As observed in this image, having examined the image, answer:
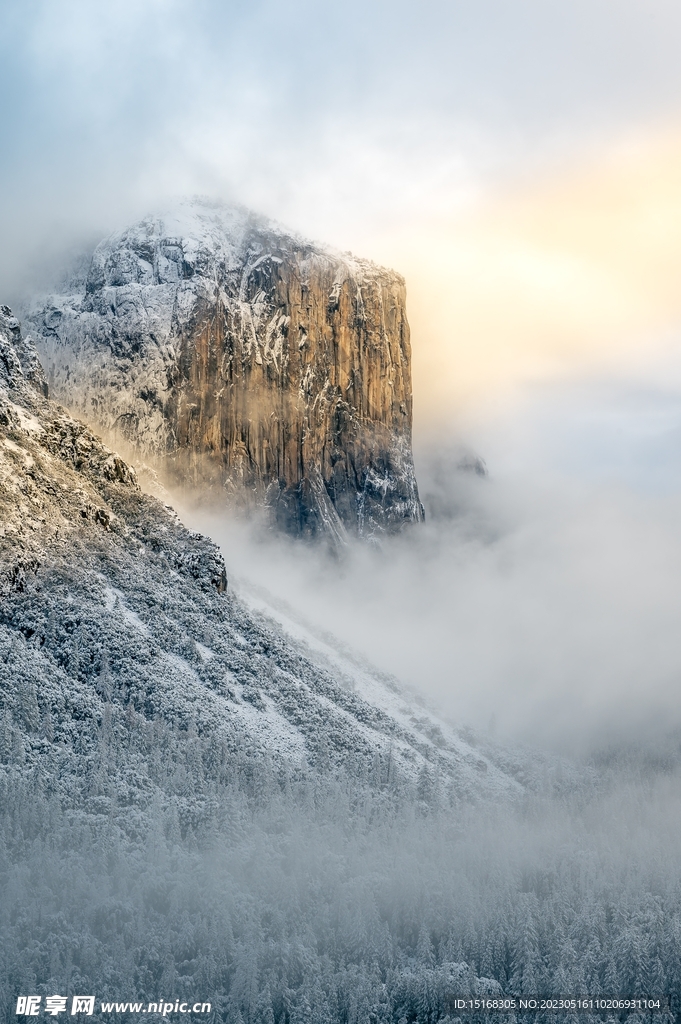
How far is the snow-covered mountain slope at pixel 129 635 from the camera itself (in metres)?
111

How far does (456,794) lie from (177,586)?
46112 millimetres

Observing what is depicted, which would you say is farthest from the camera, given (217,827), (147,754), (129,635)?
(129,635)

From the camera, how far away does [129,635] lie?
117000mm

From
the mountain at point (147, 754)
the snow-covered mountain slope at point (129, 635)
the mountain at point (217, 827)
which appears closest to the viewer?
the mountain at point (147, 754)

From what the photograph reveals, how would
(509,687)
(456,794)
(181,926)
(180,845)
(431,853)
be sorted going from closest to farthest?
(181,926)
(180,845)
(431,853)
(456,794)
(509,687)

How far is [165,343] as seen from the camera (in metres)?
199

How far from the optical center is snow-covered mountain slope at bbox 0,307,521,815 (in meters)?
111

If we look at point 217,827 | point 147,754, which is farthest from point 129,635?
point 217,827

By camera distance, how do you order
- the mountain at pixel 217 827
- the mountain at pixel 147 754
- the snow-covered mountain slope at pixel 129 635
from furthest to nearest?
the snow-covered mountain slope at pixel 129 635 < the mountain at pixel 217 827 < the mountain at pixel 147 754

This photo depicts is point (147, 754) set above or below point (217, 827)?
above

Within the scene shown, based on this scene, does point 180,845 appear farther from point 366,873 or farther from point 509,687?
point 509,687

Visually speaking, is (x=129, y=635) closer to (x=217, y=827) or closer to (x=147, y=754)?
(x=147, y=754)

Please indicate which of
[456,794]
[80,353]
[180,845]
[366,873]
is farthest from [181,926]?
[80,353]

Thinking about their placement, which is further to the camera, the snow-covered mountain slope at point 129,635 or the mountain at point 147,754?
the snow-covered mountain slope at point 129,635
